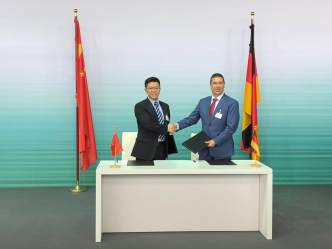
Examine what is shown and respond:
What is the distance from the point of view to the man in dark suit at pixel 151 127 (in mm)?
4102

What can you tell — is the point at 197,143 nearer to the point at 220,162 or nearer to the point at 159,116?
the point at 220,162

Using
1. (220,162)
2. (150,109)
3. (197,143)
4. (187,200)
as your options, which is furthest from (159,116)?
(187,200)

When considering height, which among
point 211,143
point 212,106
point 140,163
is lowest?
point 140,163

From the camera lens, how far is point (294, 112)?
602cm

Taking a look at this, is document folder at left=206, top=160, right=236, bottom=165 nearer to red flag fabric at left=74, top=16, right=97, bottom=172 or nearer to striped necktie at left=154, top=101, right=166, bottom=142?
striped necktie at left=154, top=101, right=166, bottom=142

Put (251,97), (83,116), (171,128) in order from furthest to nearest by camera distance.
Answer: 1. (251,97)
2. (83,116)
3. (171,128)

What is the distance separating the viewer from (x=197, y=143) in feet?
12.8

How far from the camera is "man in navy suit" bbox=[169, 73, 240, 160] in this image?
161 inches

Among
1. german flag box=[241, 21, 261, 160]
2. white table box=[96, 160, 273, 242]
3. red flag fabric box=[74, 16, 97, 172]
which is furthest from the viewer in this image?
german flag box=[241, 21, 261, 160]

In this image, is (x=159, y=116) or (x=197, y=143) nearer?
(x=197, y=143)

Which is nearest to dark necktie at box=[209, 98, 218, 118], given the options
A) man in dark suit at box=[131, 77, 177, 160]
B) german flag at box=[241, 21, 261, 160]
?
man in dark suit at box=[131, 77, 177, 160]

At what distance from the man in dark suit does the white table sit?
1.23 feet

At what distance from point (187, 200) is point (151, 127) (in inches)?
33.1

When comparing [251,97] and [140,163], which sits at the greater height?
[251,97]
